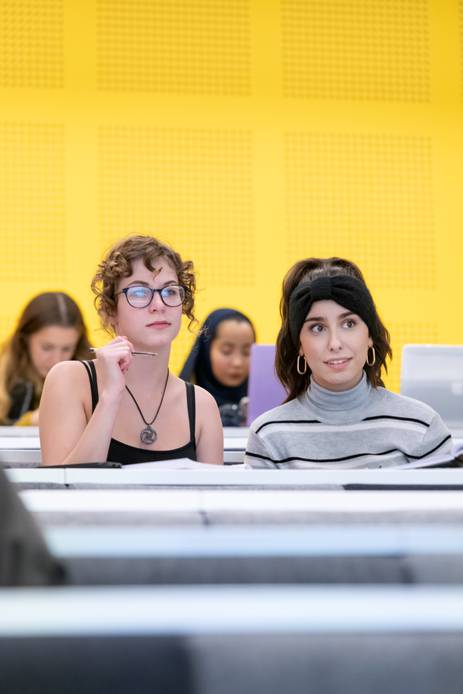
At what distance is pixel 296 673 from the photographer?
604mm

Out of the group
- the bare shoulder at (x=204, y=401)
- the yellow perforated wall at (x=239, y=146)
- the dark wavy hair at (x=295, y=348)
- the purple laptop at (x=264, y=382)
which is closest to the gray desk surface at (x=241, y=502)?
the dark wavy hair at (x=295, y=348)

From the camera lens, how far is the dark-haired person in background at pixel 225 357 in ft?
16.2

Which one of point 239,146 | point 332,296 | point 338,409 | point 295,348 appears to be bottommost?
point 338,409

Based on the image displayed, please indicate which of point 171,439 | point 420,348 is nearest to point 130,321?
point 171,439

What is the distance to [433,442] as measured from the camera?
7.11 feet

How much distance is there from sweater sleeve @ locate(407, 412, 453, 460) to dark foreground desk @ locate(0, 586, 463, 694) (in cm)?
155

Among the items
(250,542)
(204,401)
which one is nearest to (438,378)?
(204,401)

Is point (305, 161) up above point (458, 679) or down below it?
above

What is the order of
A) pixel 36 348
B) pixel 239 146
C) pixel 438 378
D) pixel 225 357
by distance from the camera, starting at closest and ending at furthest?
pixel 438 378
pixel 36 348
pixel 225 357
pixel 239 146

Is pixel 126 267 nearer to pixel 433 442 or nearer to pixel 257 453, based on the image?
pixel 257 453

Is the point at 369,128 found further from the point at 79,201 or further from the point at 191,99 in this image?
the point at 79,201

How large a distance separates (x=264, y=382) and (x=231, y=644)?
2829mm

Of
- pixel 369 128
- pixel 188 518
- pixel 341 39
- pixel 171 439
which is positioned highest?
pixel 341 39

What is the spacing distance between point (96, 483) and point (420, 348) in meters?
1.83
